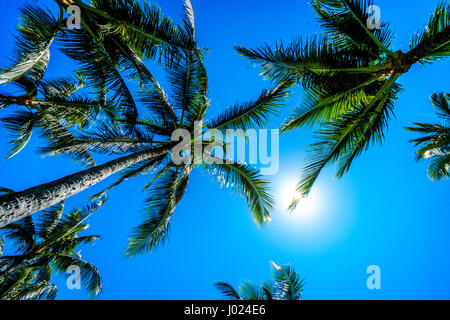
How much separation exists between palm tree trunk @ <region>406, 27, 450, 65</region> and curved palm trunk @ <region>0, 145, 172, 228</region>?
6459 millimetres

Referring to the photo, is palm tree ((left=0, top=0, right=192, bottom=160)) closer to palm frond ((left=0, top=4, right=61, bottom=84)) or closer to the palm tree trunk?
palm frond ((left=0, top=4, right=61, bottom=84))

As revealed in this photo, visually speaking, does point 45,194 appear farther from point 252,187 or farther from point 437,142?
point 437,142

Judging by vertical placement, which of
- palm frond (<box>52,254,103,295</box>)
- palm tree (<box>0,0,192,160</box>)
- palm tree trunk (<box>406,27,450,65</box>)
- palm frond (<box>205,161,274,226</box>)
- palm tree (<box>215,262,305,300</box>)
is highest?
A: palm tree (<box>0,0,192,160</box>)

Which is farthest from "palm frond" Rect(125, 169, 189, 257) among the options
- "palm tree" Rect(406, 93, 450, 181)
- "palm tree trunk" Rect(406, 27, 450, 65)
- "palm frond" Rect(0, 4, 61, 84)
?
"palm tree" Rect(406, 93, 450, 181)

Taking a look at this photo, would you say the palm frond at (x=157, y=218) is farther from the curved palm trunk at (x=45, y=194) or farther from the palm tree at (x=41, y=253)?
the palm tree at (x=41, y=253)

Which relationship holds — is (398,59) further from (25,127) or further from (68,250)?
(68,250)

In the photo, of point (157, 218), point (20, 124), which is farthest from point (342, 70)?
point (20, 124)

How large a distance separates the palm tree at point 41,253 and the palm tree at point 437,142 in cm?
1148

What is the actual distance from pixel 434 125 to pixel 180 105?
8240 mm

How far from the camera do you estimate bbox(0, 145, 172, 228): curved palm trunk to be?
2592 mm

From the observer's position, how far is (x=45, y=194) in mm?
3059

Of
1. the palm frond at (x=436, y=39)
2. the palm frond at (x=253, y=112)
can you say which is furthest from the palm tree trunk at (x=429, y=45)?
the palm frond at (x=253, y=112)

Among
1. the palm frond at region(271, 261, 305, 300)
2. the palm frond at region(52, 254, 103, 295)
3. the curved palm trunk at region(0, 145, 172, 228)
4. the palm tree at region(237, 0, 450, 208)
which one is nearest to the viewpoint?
the curved palm trunk at region(0, 145, 172, 228)
